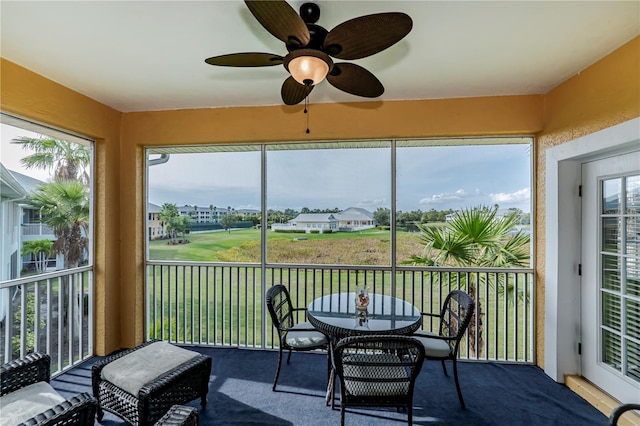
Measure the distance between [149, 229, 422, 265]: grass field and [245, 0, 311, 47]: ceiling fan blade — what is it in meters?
2.16

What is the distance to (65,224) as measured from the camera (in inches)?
110

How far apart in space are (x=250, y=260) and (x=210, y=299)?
677mm

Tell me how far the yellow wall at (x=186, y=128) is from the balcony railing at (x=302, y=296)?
204 mm

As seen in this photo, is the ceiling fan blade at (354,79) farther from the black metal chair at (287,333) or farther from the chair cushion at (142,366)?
the chair cushion at (142,366)

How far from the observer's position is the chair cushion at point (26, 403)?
1.51 meters

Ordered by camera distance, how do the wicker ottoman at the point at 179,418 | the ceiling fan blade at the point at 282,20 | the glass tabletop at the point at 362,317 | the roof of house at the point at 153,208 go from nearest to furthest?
the ceiling fan blade at the point at 282,20 < the wicker ottoman at the point at 179,418 < the glass tabletop at the point at 362,317 < the roof of house at the point at 153,208

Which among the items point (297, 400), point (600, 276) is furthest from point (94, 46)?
point (600, 276)

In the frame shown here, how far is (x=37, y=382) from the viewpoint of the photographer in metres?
1.85

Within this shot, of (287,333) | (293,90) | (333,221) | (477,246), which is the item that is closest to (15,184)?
(293,90)

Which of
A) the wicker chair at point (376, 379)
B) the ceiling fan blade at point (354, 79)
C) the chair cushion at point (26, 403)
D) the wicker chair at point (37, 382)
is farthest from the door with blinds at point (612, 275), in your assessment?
the chair cushion at point (26, 403)

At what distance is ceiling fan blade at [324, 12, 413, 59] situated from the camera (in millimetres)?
1247

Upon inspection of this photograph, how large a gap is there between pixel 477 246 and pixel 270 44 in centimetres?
267

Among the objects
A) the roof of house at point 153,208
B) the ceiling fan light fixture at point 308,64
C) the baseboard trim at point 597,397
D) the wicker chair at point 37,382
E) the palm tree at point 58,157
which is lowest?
the baseboard trim at point 597,397

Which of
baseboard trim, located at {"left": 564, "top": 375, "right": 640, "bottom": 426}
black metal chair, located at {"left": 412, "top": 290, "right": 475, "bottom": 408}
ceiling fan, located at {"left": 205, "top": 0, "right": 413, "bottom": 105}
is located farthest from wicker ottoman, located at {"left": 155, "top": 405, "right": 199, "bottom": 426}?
baseboard trim, located at {"left": 564, "top": 375, "right": 640, "bottom": 426}
